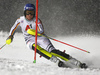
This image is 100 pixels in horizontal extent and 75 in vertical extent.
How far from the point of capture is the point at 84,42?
6.94 m

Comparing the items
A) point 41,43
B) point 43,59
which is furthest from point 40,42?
point 43,59

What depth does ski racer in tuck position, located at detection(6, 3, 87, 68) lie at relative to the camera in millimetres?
3879

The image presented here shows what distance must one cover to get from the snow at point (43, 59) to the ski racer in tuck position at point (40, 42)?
209 millimetres

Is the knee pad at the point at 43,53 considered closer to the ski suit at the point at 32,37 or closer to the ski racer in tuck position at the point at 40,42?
the ski racer in tuck position at the point at 40,42

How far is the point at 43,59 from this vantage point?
205 inches

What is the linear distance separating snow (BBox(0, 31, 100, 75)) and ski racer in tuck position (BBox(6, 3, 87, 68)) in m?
0.21

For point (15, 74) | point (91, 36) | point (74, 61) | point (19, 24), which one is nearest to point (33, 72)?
point (15, 74)

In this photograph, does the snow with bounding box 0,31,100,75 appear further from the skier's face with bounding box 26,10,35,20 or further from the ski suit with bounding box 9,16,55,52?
the skier's face with bounding box 26,10,35,20

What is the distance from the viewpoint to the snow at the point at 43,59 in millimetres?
3189

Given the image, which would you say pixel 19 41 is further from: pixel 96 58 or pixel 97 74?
pixel 97 74

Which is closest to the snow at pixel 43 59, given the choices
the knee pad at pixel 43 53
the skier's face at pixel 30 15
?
the knee pad at pixel 43 53

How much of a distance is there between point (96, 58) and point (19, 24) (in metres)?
2.25

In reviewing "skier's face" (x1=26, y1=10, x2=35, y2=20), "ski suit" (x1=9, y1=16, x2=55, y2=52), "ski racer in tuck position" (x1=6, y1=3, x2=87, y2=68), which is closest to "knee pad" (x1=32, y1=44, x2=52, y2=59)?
"ski racer in tuck position" (x1=6, y1=3, x2=87, y2=68)

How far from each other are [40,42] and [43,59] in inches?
48.9
